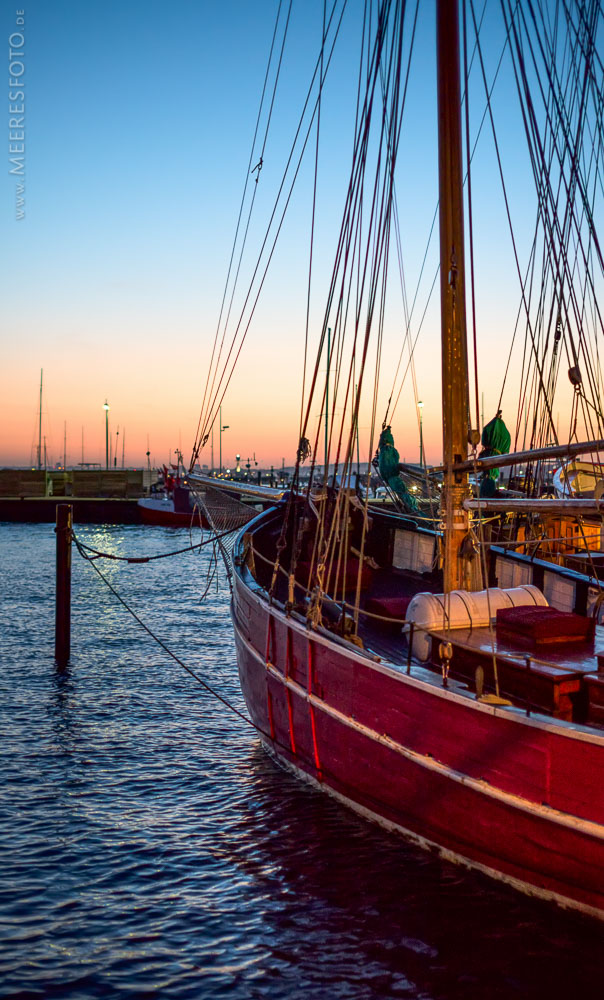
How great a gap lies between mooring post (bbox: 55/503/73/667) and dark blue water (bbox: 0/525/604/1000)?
3194mm

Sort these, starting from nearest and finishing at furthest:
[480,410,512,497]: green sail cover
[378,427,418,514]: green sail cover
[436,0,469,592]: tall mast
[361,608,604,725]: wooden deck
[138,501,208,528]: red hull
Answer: [361,608,604,725]: wooden deck, [436,0,469,592]: tall mast, [480,410,512,497]: green sail cover, [378,427,418,514]: green sail cover, [138,501,208,528]: red hull

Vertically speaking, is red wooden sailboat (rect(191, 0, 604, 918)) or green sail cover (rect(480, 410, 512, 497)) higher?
green sail cover (rect(480, 410, 512, 497))

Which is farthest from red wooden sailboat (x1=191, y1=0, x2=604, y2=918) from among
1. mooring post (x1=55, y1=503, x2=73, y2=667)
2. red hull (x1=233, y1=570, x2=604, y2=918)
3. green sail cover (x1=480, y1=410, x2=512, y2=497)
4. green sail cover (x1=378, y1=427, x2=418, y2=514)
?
mooring post (x1=55, y1=503, x2=73, y2=667)

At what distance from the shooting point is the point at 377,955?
6.37 m

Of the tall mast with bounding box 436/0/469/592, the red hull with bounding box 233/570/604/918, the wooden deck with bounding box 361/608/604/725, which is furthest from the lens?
the tall mast with bounding box 436/0/469/592

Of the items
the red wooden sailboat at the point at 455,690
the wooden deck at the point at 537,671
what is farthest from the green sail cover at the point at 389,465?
the wooden deck at the point at 537,671

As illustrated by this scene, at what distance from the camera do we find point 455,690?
21.0 feet

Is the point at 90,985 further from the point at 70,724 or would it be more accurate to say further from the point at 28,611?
the point at 28,611

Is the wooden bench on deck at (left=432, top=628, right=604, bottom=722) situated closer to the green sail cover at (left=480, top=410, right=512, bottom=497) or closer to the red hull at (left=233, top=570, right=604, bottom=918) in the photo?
the red hull at (left=233, top=570, right=604, bottom=918)

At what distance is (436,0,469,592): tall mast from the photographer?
8.92 metres

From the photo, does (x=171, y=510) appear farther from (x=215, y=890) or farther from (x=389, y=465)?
(x=215, y=890)

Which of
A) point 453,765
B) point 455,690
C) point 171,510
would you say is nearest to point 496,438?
point 455,690

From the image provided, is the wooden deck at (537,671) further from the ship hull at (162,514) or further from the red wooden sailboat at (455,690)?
the ship hull at (162,514)

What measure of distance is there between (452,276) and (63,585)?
37.4ft
